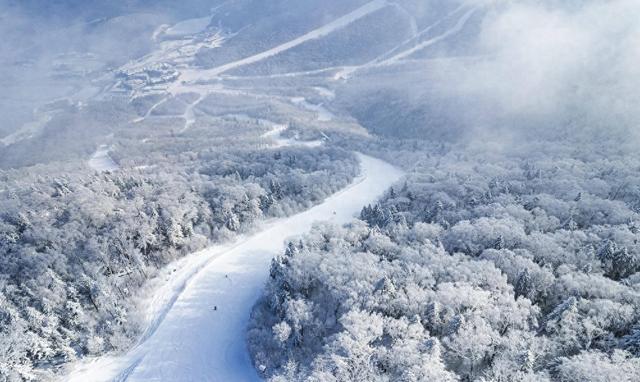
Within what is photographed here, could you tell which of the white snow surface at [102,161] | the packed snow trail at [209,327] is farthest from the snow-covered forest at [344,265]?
the white snow surface at [102,161]

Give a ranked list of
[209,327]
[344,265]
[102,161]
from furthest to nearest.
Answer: [102,161], [209,327], [344,265]

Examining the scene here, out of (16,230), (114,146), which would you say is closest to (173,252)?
(16,230)

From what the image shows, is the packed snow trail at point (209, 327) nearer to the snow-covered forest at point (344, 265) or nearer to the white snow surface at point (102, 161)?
the snow-covered forest at point (344, 265)

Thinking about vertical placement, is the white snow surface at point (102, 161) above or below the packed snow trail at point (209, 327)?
above

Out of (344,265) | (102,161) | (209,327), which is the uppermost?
(102,161)

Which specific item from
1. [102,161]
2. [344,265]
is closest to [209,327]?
[344,265]

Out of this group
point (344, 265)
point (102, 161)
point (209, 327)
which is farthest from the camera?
point (102, 161)

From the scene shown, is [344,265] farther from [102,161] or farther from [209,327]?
[102,161]

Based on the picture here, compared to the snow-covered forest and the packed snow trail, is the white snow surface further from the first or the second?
the packed snow trail

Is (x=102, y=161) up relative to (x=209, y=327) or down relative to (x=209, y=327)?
up
